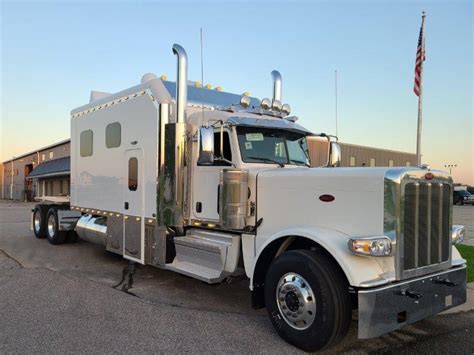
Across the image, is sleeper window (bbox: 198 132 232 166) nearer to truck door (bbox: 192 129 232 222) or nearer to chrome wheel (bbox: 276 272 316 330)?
truck door (bbox: 192 129 232 222)

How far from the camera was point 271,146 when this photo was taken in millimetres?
5875

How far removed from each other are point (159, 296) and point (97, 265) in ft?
8.87

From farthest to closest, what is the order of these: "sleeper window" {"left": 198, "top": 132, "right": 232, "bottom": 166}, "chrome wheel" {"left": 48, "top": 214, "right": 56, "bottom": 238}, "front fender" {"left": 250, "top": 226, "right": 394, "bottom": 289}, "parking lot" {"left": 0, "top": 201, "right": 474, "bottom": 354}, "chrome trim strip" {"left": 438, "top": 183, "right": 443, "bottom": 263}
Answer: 1. "chrome wheel" {"left": 48, "top": 214, "right": 56, "bottom": 238}
2. "sleeper window" {"left": 198, "top": 132, "right": 232, "bottom": 166}
3. "chrome trim strip" {"left": 438, "top": 183, "right": 443, "bottom": 263}
4. "parking lot" {"left": 0, "top": 201, "right": 474, "bottom": 354}
5. "front fender" {"left": 250, "top": 226, "right": 394, "bottom": 289}

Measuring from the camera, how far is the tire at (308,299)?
3.99 m

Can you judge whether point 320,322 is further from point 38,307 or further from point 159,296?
point 38,307

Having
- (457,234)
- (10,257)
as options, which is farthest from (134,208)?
(457,234)

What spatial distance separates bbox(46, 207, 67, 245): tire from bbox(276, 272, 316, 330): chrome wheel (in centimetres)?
778

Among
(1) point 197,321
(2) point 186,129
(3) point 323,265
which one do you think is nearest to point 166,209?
(2) point 186,129

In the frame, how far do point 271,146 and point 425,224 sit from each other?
7.41 ft

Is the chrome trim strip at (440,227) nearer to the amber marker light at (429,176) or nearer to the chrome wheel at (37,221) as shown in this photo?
the amber marker light at (429,176)

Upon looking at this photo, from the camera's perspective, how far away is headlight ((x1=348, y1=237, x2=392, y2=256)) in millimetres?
3859

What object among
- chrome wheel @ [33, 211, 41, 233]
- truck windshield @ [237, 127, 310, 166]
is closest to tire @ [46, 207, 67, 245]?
chrome wheel @ [33, 211, 41, 233]

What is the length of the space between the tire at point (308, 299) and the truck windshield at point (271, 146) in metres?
1.60

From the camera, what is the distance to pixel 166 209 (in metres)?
6.26
